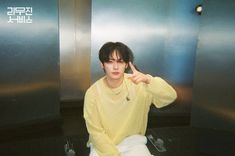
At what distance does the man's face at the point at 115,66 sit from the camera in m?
2.31

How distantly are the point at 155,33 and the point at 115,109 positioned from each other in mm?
1999

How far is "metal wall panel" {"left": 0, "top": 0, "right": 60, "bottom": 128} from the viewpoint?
357 centimetres

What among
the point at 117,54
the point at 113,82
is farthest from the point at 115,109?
A: the point at 117,54

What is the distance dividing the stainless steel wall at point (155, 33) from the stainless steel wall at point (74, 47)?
45 centimetres

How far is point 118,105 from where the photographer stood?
7.92 feet

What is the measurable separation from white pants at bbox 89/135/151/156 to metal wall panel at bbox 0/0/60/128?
5.61 feet

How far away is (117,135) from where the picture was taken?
243cm

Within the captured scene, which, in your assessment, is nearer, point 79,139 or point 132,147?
point 132,147

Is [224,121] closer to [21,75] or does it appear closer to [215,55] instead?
[215,55]

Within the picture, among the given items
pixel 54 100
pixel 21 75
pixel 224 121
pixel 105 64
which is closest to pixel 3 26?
pixel 21 75

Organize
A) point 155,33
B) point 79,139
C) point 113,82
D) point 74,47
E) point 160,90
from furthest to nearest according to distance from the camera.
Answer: point 74,47, point 155,33, point 79,139, point 113,82, point 160,90

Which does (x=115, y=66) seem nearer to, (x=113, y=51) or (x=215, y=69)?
(x=113, y=51)


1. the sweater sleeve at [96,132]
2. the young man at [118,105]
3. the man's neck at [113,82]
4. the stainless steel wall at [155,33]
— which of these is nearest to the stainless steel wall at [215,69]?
the stainless steel wall at [155,33]

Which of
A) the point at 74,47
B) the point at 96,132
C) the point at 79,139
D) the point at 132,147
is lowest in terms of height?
the point at 79,139
